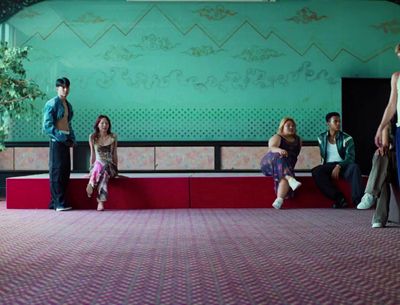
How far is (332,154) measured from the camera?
5.84 m

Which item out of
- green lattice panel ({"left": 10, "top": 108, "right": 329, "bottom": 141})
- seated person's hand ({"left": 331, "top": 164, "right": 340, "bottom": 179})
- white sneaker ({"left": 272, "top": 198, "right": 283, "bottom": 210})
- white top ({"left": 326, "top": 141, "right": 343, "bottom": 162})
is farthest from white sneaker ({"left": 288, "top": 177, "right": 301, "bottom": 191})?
green lattice panel ({"left": 10, "top": 108, "right": 329, "bottom": 141})

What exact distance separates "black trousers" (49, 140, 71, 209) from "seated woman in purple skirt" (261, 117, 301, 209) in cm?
220

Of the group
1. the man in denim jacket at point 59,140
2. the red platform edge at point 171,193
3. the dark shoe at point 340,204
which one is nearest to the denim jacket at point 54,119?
the man in denim jacket at point 59,140

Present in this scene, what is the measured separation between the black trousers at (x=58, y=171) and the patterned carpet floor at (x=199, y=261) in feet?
2.96

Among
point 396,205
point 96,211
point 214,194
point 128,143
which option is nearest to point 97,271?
point 396,205

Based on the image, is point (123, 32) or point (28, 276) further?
point (123, 32)

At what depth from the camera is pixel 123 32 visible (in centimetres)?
810

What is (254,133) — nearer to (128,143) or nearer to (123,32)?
(128,143)

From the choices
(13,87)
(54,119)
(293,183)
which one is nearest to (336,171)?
(293,183)

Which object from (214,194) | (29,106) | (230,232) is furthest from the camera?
(29,106)

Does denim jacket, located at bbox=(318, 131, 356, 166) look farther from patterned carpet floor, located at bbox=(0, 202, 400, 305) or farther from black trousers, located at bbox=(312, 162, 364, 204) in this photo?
patterned carpet floor, located at bbox=(0, 202, 400, 305)

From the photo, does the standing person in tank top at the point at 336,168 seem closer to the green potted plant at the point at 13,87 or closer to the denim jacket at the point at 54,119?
the denim jacket at the point at 54,119

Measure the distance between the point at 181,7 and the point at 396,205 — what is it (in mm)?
5272

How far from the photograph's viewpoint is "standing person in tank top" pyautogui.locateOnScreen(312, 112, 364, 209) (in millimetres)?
5648
